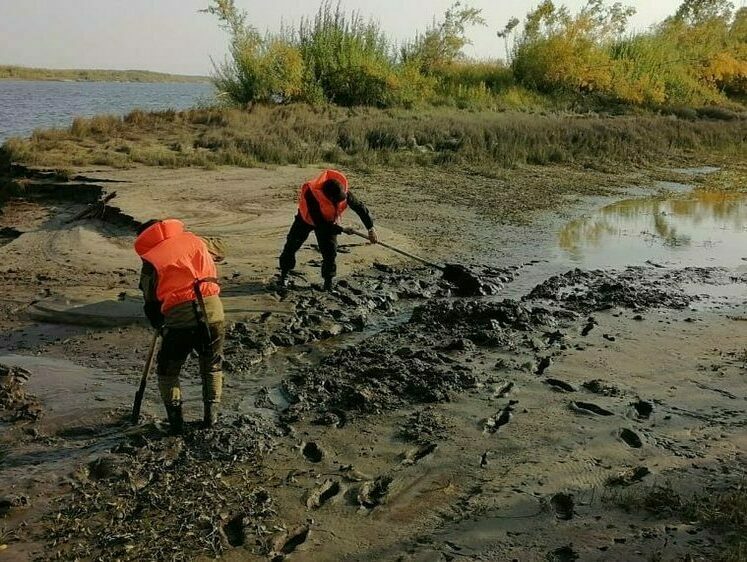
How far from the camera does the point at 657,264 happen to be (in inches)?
400

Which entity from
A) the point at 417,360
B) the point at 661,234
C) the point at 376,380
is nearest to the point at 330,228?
the point at 417,360

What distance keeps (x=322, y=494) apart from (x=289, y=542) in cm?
50

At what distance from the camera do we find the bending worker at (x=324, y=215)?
773 cm

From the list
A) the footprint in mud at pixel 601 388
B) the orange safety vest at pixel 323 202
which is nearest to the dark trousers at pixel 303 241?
the orange safety vest at pixel 323 202

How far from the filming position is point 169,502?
4.03 m

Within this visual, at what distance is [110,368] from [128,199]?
5.49 meters

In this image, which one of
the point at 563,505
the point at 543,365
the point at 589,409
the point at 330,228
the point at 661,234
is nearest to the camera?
the point at 563,505

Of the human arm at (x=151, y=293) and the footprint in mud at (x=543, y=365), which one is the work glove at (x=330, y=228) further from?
the human arm at (x=151, y=293)

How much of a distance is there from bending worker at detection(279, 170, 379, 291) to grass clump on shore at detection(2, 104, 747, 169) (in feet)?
21.9

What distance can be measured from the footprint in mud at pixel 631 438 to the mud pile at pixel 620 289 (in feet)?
9.57

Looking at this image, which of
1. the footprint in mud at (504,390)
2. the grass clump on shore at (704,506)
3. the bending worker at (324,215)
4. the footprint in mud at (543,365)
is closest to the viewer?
the grass clump on shore at (704,506)

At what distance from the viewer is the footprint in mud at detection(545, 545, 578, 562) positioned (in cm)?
367

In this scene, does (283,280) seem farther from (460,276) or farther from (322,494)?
(322,494)

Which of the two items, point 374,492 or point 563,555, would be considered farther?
point 374,492
